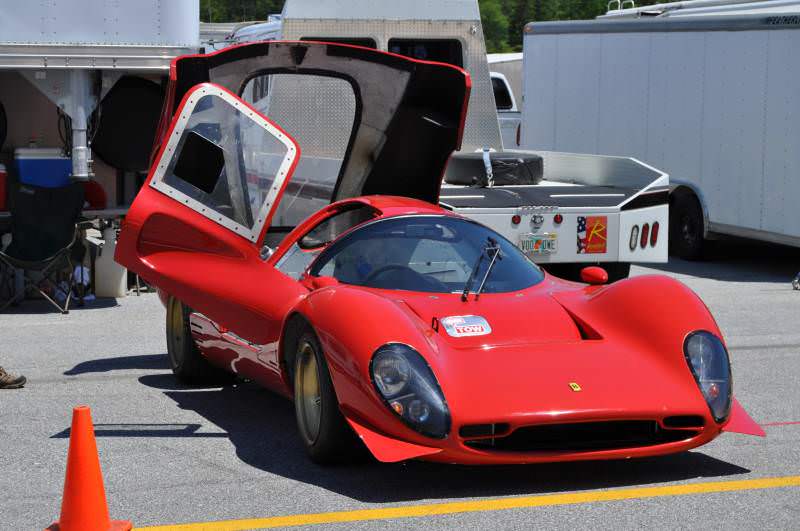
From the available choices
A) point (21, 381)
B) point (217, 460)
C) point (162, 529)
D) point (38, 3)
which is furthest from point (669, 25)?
point (162, 529)

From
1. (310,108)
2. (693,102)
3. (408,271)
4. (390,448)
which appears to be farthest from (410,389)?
(693,102)

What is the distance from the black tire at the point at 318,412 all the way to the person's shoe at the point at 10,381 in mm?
2728

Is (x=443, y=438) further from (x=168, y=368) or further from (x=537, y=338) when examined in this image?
(x=168, y=368)

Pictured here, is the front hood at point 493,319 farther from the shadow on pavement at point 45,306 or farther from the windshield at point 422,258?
the shadow on pavement at point 45,306

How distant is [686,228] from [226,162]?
1032cm

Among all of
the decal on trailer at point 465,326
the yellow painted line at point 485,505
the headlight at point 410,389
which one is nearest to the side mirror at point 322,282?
the decal on trailer at point 465,326

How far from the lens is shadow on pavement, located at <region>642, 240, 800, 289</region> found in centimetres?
1563

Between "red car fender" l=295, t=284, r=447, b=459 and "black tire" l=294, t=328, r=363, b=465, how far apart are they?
9 cm

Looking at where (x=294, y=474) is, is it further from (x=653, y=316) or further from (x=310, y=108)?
(x=310, y=108)

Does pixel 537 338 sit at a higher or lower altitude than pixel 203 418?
higher

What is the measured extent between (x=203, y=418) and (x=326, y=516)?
238 centimetres

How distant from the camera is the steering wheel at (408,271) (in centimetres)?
709

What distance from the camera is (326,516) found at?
220 inches

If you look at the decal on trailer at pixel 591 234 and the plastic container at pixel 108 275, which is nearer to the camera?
the decal on trailer at pixel 591 234
